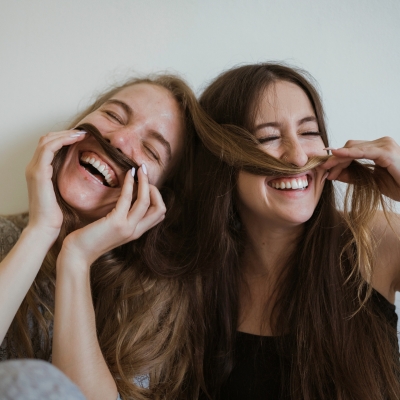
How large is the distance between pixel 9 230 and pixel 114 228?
1.38 ft

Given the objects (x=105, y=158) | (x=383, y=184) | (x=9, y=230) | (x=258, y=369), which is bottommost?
(x=258, y=369)

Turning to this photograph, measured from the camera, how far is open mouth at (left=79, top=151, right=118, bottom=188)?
1.23 metres

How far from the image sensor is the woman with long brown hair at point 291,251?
1133 mm

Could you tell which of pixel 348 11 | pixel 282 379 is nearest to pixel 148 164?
pixel 282 379

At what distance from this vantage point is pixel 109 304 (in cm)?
131

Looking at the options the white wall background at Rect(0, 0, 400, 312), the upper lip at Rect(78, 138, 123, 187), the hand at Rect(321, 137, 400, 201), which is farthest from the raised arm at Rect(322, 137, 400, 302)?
the upper lip at Rect(78, 138, 123, 187)

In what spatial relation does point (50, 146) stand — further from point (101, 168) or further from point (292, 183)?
point (292, 183)

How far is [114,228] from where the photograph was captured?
44.3 inches

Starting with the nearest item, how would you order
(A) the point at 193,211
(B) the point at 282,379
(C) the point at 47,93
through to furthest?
(B) the point at 282,379, (A) the point at 193,211, (C) the point at 47,93

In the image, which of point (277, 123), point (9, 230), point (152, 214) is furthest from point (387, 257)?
point (9, 230)

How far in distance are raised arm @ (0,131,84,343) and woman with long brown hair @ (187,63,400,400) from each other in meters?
0.42

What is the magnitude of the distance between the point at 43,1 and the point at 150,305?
111cm

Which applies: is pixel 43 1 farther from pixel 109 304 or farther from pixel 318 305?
pixel 318 305

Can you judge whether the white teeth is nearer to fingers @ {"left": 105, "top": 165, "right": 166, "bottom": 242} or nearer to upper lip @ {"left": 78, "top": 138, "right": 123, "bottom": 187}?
fingers @ {"left": 105, "top": 165, "right": 166, "bottom": 242}
